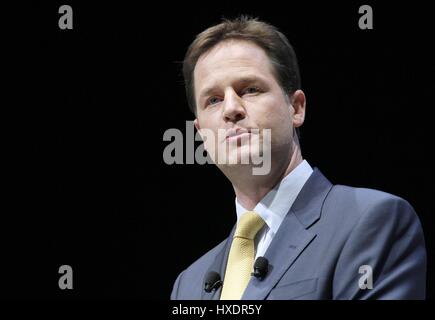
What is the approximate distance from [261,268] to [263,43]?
98 centimetres

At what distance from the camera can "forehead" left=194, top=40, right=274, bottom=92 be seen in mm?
2822

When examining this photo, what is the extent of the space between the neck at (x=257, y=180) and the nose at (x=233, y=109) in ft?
0.66

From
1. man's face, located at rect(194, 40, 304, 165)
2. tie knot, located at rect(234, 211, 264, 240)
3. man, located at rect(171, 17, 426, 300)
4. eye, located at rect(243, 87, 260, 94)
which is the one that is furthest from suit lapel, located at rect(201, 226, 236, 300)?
eye, located at rect(243, 87, 260, 94)

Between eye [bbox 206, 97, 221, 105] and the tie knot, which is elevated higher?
eye [bbox 206, 97, 221, 105]

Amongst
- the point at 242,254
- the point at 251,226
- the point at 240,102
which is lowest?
the point at 242,254

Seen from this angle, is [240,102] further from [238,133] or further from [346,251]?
[346,251]

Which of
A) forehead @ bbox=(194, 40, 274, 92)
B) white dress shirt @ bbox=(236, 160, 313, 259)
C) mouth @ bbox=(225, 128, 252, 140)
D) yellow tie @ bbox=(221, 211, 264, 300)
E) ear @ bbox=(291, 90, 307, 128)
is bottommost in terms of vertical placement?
yellow tie @ bbox=(221, 211, 264, 300)

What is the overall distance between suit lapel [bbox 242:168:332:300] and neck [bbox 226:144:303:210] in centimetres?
12

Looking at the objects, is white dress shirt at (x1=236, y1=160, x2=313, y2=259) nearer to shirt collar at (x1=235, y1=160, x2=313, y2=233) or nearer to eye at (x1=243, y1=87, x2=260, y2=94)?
shirt collar at (x1=235, y1=160, x2=313, y2=233)

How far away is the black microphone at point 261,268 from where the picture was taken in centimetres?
245

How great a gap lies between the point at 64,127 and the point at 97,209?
0.50 meters

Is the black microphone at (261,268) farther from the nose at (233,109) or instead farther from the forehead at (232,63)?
the forehead at (232,63)

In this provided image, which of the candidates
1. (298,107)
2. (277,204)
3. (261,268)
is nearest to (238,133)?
(277,204)

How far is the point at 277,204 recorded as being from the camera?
2723 mm
